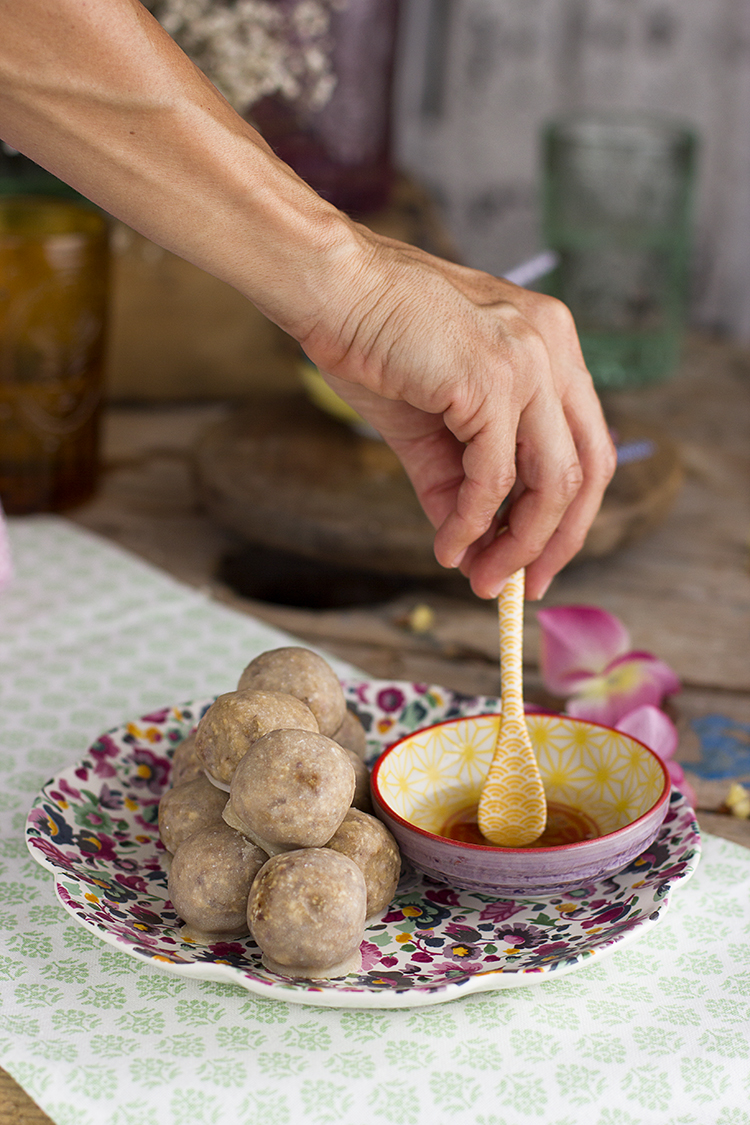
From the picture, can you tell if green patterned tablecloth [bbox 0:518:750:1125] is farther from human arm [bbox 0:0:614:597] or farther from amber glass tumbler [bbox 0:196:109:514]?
amber glass tumbler [bbox 0:196:109:514]

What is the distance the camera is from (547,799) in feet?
2.40

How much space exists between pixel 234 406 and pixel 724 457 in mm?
746

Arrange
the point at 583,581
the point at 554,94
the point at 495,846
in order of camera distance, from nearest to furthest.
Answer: the point at 495,846 < the point at 583,581 < the point at 554,94

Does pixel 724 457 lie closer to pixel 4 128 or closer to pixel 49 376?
pixel 49 376

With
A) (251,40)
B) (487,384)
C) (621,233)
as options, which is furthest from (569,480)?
(621,233)

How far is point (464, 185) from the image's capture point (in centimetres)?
208

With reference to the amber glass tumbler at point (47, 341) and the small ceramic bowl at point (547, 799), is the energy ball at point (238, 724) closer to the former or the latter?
the small ceramic bowl at point (547, 799)

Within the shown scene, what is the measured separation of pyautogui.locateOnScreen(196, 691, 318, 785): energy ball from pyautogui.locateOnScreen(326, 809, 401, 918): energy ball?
0.20 ft

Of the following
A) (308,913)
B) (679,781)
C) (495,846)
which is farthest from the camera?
(679,781)

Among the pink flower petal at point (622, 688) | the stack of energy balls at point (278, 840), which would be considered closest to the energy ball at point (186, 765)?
the stack of energy balls at point (278, 840)

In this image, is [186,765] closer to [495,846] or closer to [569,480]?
[495,846]

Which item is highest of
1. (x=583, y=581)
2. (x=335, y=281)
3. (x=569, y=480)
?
(x=335, y=281)

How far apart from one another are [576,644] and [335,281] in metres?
0.38

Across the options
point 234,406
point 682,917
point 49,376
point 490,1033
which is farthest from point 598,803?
point 234,406
